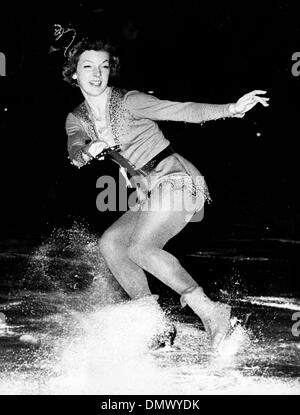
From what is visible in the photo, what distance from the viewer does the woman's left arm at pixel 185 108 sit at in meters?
4.20

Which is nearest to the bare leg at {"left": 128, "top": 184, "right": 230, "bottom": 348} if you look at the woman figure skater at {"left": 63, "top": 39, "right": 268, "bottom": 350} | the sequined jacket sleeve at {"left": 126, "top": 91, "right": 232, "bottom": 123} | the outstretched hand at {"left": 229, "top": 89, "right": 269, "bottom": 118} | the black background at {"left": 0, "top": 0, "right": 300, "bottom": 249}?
the woman figure skater at {"left": 63, "top": 39, "right": 268, "bottom": 350}

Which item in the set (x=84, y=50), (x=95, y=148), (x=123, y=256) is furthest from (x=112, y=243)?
(x=84, y=50)

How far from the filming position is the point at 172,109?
4344 millimetres

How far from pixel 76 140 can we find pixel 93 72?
1.43 ft

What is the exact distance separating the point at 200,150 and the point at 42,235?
25.8 feet

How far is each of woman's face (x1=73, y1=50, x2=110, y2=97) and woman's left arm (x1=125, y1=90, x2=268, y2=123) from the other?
0.21 meters

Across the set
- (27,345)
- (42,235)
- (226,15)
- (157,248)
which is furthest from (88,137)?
(226,15)

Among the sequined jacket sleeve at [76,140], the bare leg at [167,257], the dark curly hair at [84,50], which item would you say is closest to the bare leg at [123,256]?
the bare leg at [167,257]

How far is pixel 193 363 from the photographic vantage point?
4.28m

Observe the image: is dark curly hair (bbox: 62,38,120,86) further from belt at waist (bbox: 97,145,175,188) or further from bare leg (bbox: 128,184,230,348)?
bare leg (bbox: 128,184,230,348)

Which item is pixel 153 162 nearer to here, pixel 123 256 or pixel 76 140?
pixel 76 140

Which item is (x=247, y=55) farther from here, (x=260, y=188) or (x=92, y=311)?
(x=92, y=311)

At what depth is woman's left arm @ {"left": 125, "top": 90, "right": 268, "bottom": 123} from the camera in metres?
4.20

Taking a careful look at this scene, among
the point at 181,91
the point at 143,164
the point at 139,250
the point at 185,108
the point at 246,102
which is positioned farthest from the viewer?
the point at 181,91
